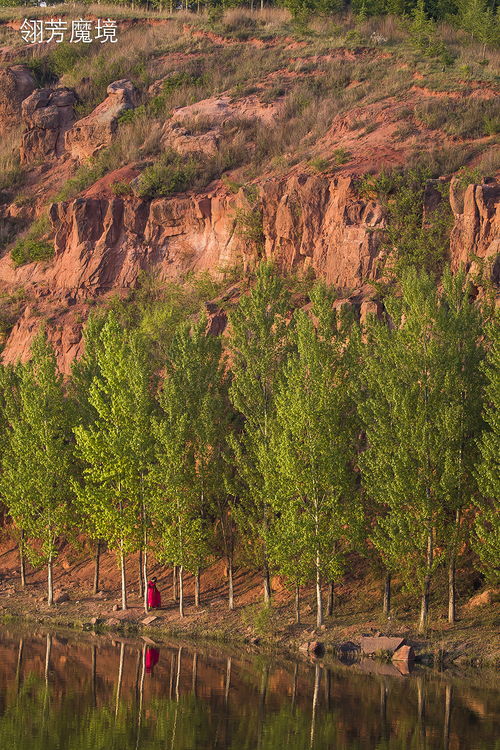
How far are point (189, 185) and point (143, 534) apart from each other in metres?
28.4

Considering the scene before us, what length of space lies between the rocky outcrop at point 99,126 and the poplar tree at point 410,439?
40.9 meters

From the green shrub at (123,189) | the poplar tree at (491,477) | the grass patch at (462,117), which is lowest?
the poplar tree at (491,477)

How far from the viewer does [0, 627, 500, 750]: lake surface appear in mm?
22438

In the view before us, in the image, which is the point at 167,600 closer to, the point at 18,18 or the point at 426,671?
the point at 426,671

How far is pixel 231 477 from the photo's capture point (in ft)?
129

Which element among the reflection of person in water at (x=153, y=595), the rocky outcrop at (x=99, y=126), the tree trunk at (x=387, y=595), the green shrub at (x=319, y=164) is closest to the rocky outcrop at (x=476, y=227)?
the green shrub at (x=319, y=164)

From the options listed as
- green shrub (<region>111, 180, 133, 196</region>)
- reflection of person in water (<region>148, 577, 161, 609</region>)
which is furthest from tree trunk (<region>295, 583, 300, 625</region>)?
green shrub (<region>111, 180, 133, 196</region>)

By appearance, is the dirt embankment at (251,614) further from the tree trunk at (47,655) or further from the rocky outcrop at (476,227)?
the rocky outcrop at (476,227)

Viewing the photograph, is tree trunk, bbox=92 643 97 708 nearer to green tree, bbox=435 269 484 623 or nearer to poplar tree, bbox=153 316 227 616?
poplar tree, bbox=153 316 227 616

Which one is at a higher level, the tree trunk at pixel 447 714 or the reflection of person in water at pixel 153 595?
the tree trunk at pixel 447 714

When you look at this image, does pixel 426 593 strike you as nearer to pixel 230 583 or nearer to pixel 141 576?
pixel 230 583

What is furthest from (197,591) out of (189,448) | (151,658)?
(151,658)

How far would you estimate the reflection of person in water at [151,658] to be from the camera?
2978 cm

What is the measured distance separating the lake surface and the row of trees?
16.9 ft
